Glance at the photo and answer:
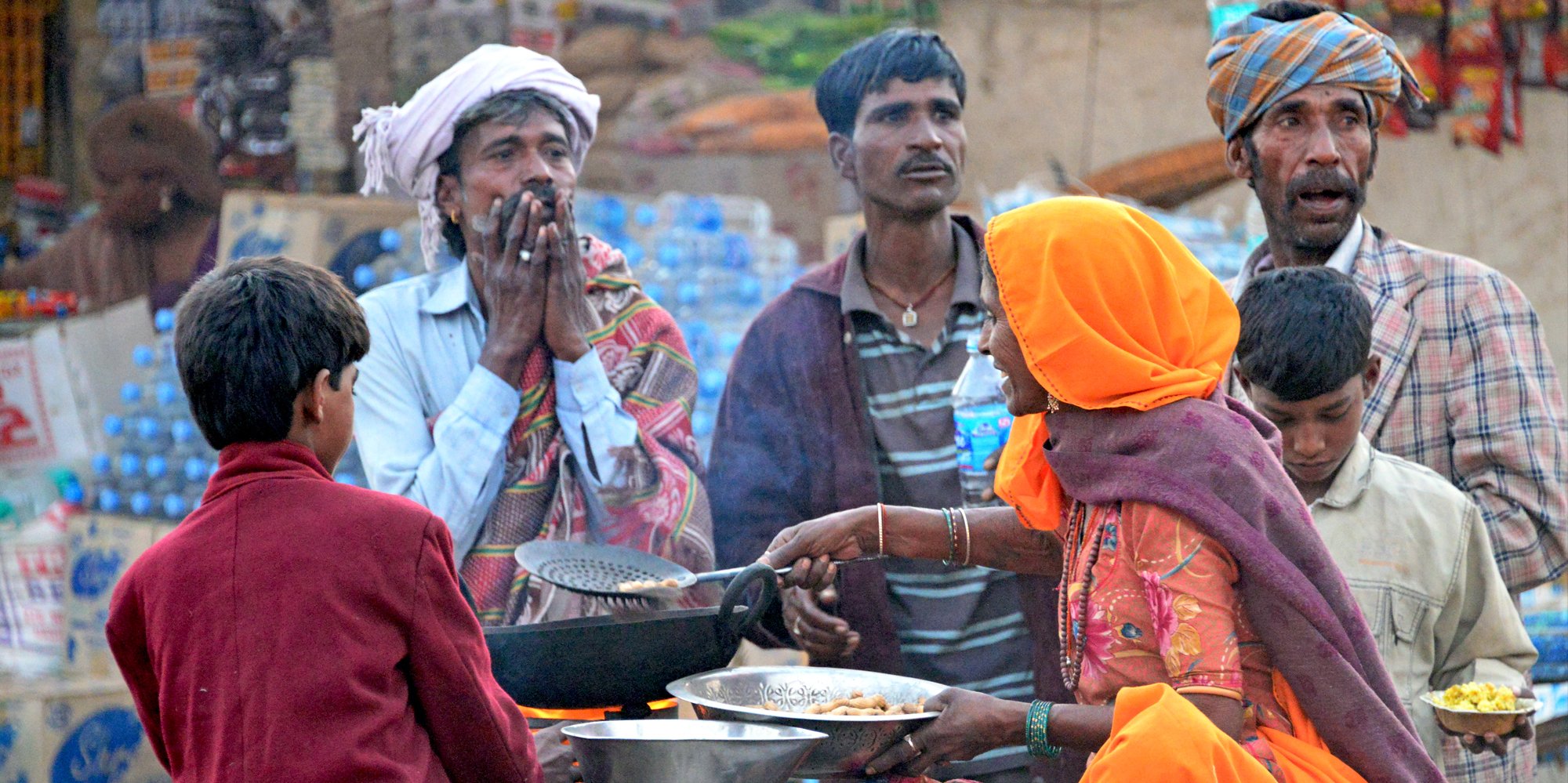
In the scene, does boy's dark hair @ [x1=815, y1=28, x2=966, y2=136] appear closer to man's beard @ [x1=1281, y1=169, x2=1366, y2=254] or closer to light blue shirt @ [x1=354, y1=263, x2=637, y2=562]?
man's beard @ [x1=1281, y1=169, x2=1366, y2=254]

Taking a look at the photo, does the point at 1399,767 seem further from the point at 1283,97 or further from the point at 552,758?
the point at 1283,97

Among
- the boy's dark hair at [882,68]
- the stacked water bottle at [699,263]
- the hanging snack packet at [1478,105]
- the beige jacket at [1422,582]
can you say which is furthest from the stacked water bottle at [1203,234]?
the beige jacket at [1422,582]

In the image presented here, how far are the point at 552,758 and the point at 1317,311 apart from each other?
1699 mm

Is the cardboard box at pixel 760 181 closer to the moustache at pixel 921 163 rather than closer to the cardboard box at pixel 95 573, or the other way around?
the cardboard box at pixel 95 573

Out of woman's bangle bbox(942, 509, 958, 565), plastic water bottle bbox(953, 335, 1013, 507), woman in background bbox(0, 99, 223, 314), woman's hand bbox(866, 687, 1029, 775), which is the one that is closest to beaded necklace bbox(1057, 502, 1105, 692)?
woman's hand bbox(866, 687, 1029, 775)

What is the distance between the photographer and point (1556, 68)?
6371mm

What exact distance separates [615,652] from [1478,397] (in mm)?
1948

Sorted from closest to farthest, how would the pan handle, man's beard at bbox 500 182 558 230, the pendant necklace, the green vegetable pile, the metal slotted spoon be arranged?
1. the pan handle
2. the metal slotted spoon
3. man's beard at bbox 500 182 558 230
4. the pendant necklace
5. the green vegetable pile

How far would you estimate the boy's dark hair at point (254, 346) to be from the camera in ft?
7.18

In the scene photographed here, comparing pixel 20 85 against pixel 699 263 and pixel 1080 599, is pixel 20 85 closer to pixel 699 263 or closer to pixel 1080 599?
pixel 699 263

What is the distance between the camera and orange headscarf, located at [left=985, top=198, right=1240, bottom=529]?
7.14 feet

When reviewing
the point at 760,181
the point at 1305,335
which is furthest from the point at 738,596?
the point at 760,181

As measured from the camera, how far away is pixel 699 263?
19.7ft

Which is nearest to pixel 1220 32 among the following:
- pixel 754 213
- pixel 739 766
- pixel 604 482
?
pixel 604 482
